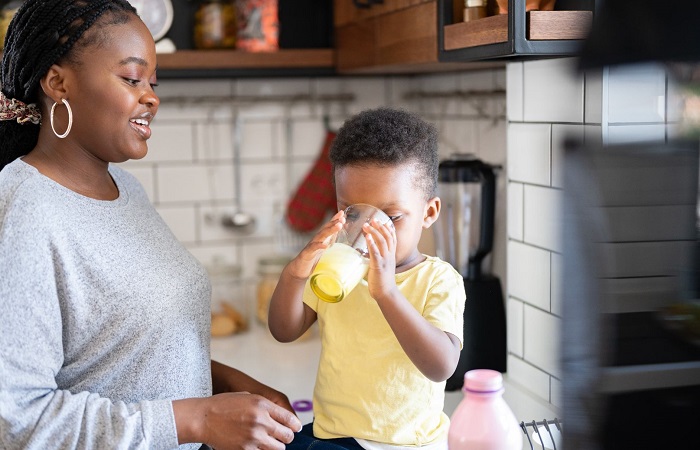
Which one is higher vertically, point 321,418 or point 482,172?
point 482,172

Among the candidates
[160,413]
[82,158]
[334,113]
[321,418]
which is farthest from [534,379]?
[334,113]

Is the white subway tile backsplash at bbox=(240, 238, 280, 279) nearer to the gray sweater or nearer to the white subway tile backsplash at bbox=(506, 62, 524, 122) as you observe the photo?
the white subway tile backsplash at bbox=(506, 62, 524, 122)

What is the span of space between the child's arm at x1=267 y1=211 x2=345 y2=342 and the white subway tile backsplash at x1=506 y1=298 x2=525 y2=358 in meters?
0.57

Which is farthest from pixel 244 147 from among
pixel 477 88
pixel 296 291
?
pixel 296 291

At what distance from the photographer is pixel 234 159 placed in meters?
2.59

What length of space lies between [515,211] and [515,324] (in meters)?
0.24

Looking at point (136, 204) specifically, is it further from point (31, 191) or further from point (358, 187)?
point (358, 187)

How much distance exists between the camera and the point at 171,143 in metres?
2.53

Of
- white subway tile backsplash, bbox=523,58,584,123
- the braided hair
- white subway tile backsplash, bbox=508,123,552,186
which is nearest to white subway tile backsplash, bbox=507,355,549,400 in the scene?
white subway tile backsplash, bbox=508,123,552,186

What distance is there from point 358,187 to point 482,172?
753mm

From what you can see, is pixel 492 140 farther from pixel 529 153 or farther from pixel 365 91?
pixel 365 91

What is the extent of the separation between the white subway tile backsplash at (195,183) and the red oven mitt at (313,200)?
0.67 ft

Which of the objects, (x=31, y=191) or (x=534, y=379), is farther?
(x=534, y=379)

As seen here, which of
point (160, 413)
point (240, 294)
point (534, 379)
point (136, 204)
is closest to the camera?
point (160, 413)
